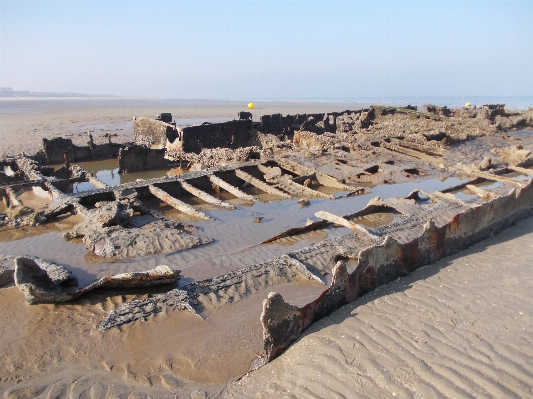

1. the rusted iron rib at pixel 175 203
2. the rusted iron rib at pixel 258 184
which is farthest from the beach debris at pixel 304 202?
the rusted iron rib at pixel 175 203

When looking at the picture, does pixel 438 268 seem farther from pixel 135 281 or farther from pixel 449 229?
pixel 135 281

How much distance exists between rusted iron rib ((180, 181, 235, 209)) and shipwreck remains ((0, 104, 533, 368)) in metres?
0.04

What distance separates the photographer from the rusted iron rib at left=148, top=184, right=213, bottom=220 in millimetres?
8780

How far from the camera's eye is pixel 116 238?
22.8ft

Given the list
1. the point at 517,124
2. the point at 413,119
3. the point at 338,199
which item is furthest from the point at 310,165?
the point at 517,124

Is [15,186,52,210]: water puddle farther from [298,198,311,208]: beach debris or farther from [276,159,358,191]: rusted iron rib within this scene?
[276,159,358,191]: rusted iron rib

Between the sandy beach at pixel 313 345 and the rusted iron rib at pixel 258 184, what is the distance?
5.03m

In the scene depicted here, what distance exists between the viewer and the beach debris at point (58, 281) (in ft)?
16.1

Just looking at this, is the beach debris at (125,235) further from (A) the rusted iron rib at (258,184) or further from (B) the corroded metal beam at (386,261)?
(B) the corroded metal beam at (386,261)

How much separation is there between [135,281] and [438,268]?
13.8 feet

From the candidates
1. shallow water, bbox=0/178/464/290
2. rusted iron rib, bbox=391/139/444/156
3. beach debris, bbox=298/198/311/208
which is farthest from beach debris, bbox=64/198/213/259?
rusted iron rib, bbox=391/139/444/156

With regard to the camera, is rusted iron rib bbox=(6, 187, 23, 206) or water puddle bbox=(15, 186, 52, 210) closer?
rusted iron rib bbox=(6, 187, 23, 206)

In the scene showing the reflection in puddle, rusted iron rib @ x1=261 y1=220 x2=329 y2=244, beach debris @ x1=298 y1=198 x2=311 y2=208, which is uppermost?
rusted iron rib @ x1=261 y1=220 x2=329 y2=244

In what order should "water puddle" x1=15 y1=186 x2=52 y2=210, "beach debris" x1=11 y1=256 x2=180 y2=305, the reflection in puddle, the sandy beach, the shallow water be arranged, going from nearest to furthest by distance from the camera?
1. the sandy beach
2. "beach debris" x1=11 y1=256 x2=180 y2=305
3. the shallow water
4. the reflection in puddle
5. "water puddle" x1=15 y1=186 x2=52 y2=210
